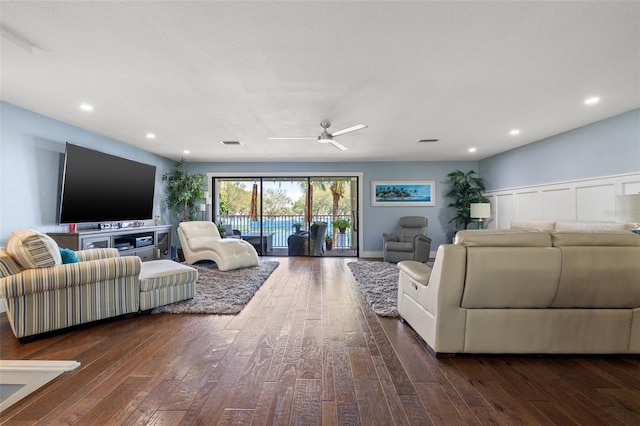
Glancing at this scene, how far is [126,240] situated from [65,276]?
229cm

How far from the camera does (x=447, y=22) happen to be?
5.95 feet

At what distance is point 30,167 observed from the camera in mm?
3424

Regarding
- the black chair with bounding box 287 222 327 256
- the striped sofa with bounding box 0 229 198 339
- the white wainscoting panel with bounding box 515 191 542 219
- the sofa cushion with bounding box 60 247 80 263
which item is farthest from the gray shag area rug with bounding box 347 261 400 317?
the sofa cushion with bounding box 60 247 80 263

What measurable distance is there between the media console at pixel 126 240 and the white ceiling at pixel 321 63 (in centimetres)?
152

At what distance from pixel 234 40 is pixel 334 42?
70 cm

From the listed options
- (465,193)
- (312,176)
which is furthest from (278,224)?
(465,193)

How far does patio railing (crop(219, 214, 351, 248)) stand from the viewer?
7.06 meters

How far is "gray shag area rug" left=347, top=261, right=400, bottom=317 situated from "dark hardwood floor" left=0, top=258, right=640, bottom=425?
395mm

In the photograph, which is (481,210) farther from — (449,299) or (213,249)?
(213,249)

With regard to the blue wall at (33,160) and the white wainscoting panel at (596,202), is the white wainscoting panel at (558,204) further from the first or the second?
the blue wall at (33,160)

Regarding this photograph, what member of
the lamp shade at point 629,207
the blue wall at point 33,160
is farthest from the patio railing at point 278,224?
the lamp shade at point 629,207

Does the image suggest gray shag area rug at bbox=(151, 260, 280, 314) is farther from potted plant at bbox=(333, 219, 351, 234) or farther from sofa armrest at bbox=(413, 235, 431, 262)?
sofa armrest at bbox=(413, 235, 431, 262)

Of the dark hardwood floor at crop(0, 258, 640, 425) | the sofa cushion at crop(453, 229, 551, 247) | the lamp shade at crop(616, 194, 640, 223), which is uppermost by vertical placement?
the lamp shade at crop(616, 194, 640, 223)

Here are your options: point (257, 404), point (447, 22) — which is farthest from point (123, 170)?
point (447, 22)
